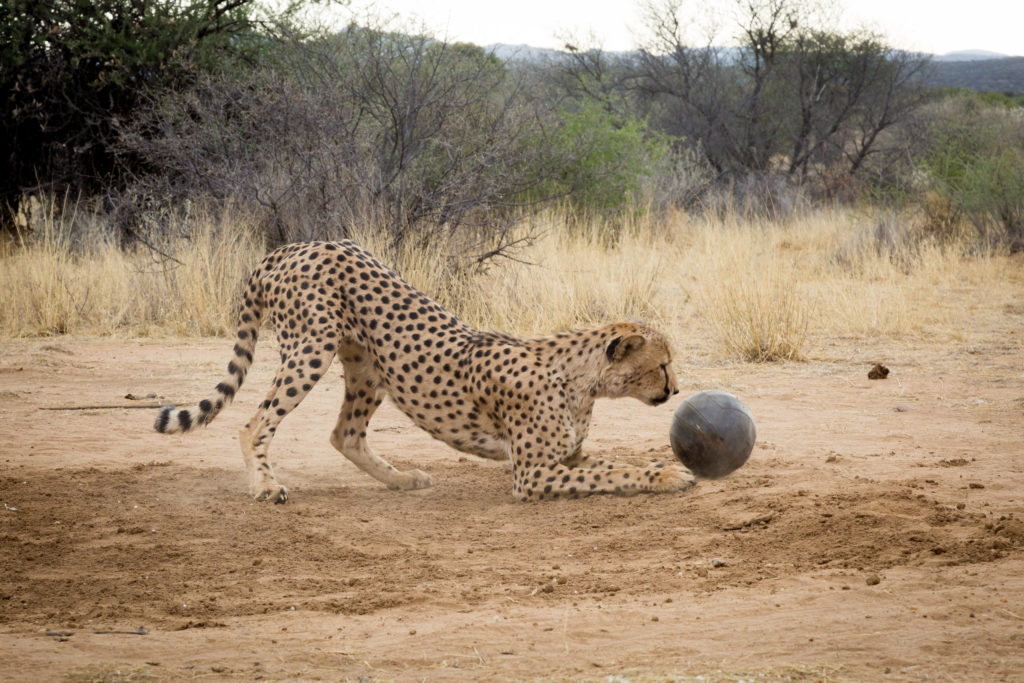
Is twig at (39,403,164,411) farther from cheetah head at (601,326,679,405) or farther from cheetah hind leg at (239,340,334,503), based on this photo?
cheetah head at (601,326,679,405)

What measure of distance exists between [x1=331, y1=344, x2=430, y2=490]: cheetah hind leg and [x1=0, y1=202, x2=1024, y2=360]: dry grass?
4106 millimetres

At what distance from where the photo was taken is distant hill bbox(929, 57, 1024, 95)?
56.8m

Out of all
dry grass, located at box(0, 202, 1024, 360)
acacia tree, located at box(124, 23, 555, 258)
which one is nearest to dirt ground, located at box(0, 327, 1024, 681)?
dry grass, located at box(0, 202, 1024, 360)

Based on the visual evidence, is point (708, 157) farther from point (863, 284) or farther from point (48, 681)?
point (48, 681)

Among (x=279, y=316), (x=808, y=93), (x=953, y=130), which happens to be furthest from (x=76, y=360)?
(x=808, y=93)

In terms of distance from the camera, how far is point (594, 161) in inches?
567

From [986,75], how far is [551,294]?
59.1 meters

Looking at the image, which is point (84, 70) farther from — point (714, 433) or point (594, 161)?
point (714, 433)

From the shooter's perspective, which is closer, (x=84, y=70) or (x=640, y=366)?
(x=640, y=366)

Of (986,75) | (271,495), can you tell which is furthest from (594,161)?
(986,75)

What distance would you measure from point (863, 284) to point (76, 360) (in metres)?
8.45

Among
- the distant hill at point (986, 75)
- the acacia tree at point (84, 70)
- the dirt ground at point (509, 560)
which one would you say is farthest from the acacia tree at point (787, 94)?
the distant hill at point (986, 75)

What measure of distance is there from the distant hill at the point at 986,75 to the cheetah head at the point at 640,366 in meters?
56.5

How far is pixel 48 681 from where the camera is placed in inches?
107
